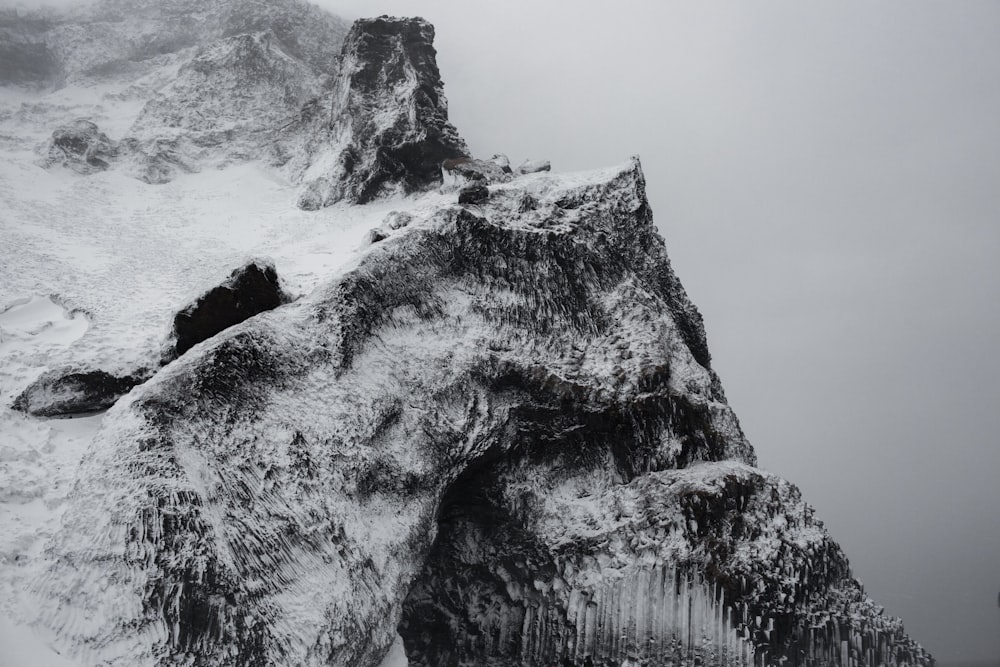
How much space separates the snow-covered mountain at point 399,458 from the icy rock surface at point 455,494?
0.06 metres

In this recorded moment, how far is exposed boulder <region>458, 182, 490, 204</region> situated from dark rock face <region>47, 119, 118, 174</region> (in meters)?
29.0

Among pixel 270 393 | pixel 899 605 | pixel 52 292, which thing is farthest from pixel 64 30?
pixel 899 605

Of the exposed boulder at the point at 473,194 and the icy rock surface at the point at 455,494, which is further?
the exposed boulder at the point at 473,194

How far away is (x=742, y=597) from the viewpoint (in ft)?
47.0

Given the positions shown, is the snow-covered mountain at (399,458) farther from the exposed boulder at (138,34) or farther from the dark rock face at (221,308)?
the exposed boulder at (138,34)

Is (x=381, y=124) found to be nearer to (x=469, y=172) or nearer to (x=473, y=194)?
(x=469, y=172)

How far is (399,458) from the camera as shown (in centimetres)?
1463

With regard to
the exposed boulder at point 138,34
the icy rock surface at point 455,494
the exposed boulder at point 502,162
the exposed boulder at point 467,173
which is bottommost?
the icy rock surface at point 455,494

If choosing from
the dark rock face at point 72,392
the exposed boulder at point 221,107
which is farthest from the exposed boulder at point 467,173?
the exposed boulder at point 221,107

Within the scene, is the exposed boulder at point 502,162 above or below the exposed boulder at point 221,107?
below

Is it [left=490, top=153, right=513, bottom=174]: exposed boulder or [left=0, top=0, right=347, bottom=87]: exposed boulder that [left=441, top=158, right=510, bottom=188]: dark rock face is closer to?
[left=490, top=153, right=513, bottom=174]: exposed boulder

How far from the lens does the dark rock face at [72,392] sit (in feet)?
44.2

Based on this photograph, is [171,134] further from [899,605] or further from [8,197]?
[899,605]

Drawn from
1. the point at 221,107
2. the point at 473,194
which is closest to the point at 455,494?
the point at 473,194
